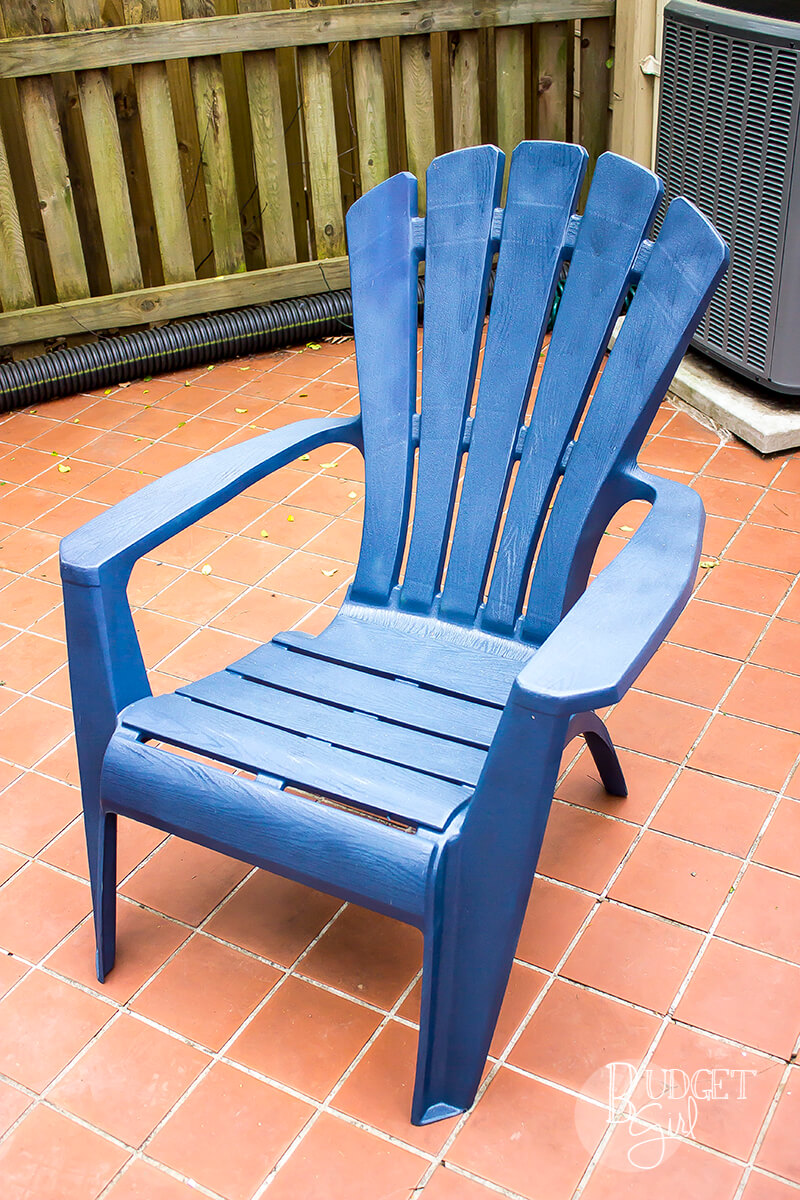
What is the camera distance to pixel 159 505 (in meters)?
1.84

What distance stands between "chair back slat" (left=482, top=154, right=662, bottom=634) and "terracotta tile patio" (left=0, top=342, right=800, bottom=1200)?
1.60 feet

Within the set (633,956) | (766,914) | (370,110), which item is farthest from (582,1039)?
(370,110)

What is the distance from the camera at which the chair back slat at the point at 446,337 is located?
2080 mm

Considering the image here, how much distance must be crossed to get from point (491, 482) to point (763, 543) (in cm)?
117

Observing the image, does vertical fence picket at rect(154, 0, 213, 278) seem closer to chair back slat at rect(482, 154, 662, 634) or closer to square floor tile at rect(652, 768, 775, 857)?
chair back slat at rect(482, 154, 662, 634)

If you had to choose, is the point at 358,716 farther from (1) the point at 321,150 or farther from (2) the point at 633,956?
(1) the point at 321,150

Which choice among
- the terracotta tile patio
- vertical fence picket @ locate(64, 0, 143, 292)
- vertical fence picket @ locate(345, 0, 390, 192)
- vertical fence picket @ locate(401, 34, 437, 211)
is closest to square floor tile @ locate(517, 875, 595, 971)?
the terracotta tile patio

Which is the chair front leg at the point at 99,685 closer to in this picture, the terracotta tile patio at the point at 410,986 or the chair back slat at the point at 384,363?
the terracotta tile patio at the point at 410,986

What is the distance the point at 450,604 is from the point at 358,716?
0.40 metres

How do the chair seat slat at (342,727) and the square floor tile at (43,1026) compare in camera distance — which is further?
the square floor tile at (43,1026)

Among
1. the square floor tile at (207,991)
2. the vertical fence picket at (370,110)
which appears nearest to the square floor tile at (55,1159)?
the square floor tile at (207,991)

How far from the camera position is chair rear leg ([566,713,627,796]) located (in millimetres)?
2043

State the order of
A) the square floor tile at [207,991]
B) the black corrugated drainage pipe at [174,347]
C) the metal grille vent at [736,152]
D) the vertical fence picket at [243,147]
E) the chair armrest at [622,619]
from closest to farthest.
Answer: the chair armrest at [622,619] < the square floor tile at [207,991] < the metal grille vent at [736,152] < the black corrugated drainage pipe at [174,347] < the vertical fence picket at [243,147]

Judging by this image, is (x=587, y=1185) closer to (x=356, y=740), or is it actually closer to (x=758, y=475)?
(x=356, y=740)
